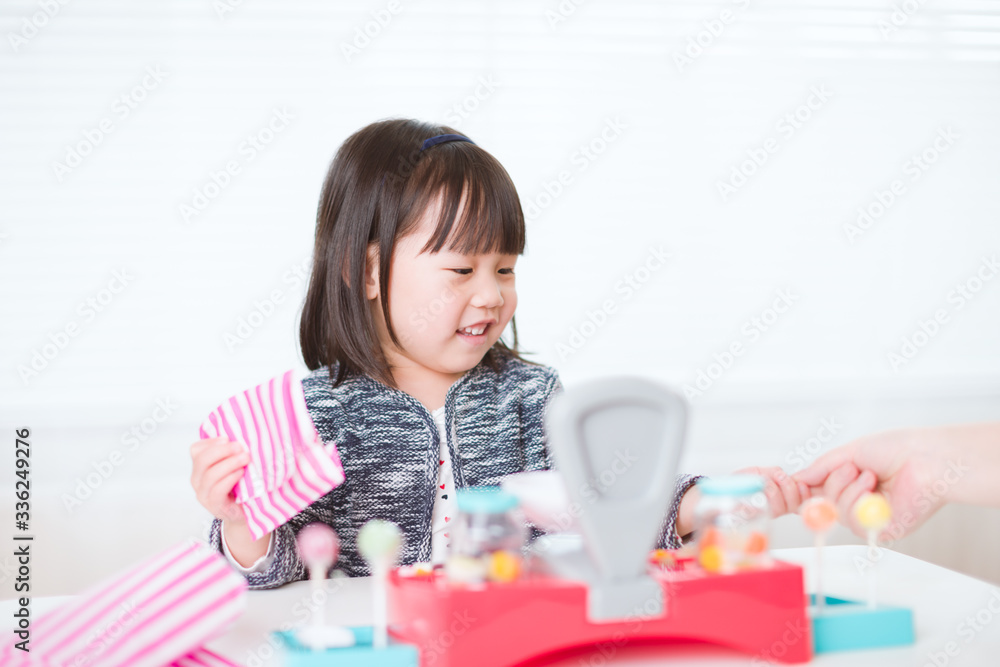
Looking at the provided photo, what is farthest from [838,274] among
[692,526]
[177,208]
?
[177,208]

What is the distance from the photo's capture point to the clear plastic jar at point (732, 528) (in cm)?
60

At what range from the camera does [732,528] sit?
61 cm

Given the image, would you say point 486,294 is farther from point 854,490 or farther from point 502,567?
point 502,567

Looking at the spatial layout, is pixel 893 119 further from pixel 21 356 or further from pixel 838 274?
pixel 21 356

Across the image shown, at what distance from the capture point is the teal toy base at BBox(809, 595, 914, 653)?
24.4 inches

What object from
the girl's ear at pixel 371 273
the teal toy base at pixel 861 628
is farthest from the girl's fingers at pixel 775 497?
the girl's ear at pixel 371 273

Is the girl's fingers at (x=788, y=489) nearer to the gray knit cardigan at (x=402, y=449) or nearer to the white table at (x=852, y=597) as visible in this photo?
the white table at (x=852, y=597)

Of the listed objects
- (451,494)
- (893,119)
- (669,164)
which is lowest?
(451,494)

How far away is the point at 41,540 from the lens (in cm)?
155

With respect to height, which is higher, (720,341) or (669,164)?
(669,164)

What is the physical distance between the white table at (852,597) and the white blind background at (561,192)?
2.62 feet

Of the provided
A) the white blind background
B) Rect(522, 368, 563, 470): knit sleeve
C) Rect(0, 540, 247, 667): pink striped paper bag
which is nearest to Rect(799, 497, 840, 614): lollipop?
Rect(0, 540, 247, 667): pink striped paper bag

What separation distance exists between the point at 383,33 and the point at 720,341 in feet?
3.03

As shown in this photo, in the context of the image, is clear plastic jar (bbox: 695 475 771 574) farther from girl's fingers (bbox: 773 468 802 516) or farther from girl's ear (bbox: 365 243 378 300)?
girl's ear (bbox: 365 243 378 300)
